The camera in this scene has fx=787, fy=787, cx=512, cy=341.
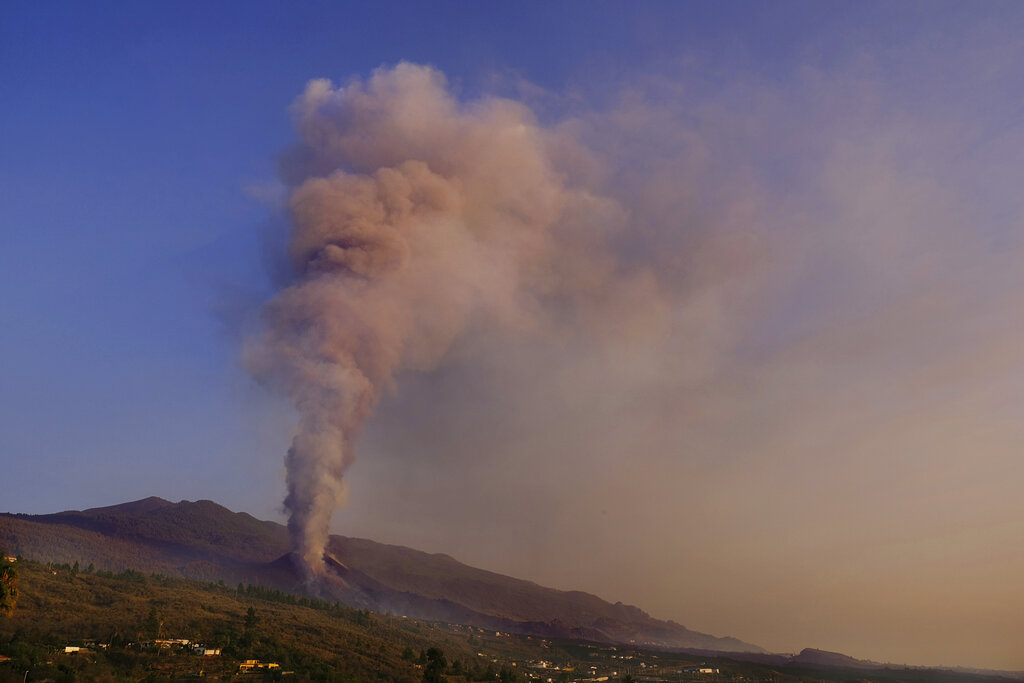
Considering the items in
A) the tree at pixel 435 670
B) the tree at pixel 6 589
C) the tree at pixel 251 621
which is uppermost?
the tree at pixel 6 589

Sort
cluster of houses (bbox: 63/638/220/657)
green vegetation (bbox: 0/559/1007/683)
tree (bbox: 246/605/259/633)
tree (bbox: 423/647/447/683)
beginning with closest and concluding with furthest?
green vegetation (bbox: 0/559/1007/683)
cluster of houses (bbox: 63/638/220/657)
tree (bbox: 423/647/447/683)
tree (bbox: 246/605/259/633)

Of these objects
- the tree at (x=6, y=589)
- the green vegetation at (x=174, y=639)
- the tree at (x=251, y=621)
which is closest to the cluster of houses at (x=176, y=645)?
the green vegetation at (x=174, y=639)

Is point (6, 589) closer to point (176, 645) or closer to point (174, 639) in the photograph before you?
point (176, 645)

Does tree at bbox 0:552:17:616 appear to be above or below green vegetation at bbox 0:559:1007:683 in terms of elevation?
above

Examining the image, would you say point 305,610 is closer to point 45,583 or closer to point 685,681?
point 45,583

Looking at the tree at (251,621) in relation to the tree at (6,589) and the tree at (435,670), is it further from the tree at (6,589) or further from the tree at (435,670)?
the tree at (6,589)

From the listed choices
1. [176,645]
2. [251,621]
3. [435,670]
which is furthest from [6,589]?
[435,670]

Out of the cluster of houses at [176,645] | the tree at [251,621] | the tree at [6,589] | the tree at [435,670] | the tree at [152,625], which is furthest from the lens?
the tree at [251,621]

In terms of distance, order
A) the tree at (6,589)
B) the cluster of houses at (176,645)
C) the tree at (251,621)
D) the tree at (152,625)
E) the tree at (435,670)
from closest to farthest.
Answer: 1. the tree at (6,589)
2. the cluster of houses at (176,645)
3. the tree at (152,625)
4. the tree at (435,670)
5. the tree at (251,621)

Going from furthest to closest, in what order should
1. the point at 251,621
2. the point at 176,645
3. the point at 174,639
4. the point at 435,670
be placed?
1. the point at 251,621
2. the point at 435,670
3. the point at 174,639
4. the point at 176,645

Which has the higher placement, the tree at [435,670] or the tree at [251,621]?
the tree at [251,621]

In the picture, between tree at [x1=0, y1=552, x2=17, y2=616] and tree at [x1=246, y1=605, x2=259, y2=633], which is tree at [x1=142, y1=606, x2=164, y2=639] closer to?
tree at [x1=246, y1=605, x2=259, y2=633]

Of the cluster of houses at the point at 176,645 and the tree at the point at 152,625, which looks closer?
the cluster of houses at the point at 176,645

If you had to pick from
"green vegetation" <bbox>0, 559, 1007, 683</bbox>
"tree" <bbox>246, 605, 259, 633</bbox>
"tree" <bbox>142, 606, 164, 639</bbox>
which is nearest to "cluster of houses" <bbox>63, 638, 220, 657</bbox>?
"green vegetation" <bbox>0, 559, 1007, 683</bbox>
